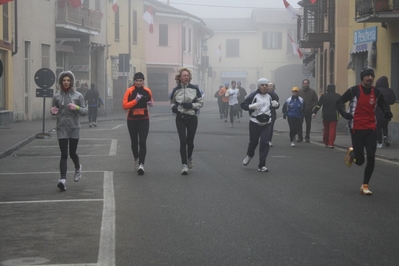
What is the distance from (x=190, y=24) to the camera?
207 ft

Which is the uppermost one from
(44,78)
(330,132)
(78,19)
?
(78,19)

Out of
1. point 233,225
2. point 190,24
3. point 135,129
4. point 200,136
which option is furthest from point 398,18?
point 190,24

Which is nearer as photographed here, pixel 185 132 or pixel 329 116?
pixel 185 132

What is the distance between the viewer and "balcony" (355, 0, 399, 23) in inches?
805

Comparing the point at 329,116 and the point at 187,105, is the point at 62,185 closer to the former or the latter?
the point at 187,105

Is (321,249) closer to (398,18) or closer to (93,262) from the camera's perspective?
(93,262)

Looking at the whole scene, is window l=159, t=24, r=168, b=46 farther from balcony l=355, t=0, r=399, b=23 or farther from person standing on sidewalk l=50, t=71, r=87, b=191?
person standing on sidewalk l=50, t=71, r=87, b=191

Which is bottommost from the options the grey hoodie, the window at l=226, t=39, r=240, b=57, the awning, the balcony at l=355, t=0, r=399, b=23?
the grey hoodie

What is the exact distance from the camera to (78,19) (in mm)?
37906

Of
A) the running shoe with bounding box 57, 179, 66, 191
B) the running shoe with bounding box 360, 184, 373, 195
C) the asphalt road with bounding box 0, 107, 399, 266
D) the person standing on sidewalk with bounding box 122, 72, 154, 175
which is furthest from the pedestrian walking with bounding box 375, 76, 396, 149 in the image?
the running shoe with bounding box 57, 179, 66, 191

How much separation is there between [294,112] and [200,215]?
38.5 ft

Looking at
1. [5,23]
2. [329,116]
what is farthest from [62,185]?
[5,23]

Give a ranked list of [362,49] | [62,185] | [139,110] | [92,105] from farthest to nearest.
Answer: [92,105] < [362,49] < [139,110] < [62,185]

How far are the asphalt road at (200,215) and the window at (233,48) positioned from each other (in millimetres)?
65716
